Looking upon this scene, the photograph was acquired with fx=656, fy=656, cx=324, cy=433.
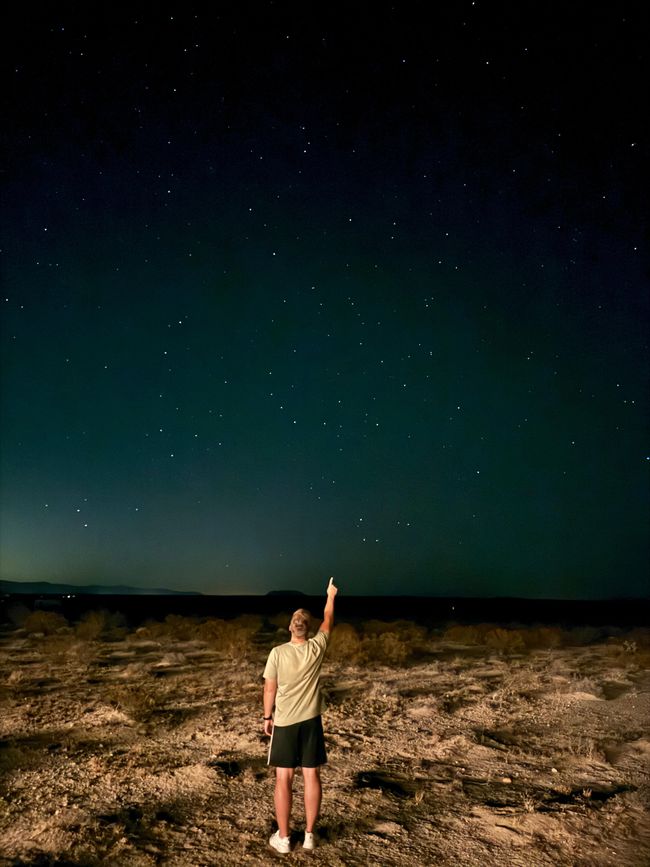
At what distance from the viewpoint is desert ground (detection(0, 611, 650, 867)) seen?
5.20 metres

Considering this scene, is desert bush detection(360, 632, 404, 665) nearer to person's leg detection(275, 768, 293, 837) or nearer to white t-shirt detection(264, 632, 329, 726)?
person's leg detection(275, 768, 293, 837)

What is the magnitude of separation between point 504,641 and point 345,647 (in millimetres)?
4688

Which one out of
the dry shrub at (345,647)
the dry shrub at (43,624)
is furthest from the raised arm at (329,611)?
the dry shrub at (43,624)

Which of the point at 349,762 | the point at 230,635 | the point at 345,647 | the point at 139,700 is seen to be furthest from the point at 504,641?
the point at 349,762

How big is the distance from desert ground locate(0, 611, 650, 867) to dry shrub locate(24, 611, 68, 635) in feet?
13.7

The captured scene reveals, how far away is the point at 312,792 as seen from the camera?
4.92m

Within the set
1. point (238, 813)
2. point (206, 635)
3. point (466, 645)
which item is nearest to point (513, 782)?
point (238, 813)

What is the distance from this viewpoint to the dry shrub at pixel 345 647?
14.1 m

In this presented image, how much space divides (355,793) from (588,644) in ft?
45.1

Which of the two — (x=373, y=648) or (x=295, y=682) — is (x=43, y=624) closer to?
(x=373, y=648)

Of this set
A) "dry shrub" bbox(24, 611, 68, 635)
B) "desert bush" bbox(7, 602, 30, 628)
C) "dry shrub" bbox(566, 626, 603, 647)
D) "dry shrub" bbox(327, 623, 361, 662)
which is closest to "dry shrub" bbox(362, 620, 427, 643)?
"dry shrub" bbox(327, 623, 361, 662)

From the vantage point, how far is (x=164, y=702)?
10.1m

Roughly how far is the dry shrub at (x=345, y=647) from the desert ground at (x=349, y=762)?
0.49 feet

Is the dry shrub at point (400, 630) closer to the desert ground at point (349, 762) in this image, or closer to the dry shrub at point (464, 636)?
the dry shrub at point (464, 636)
